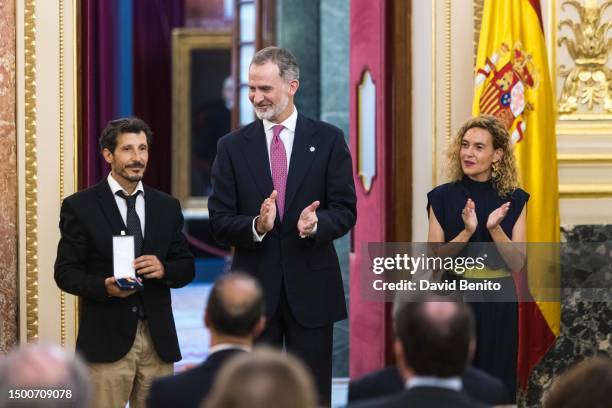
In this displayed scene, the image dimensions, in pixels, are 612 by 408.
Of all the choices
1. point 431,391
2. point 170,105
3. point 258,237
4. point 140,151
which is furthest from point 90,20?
→ point 170,105

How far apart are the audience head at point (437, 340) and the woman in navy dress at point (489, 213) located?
2.26 meters

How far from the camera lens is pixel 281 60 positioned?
466cm

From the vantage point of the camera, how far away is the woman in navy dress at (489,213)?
193 inches

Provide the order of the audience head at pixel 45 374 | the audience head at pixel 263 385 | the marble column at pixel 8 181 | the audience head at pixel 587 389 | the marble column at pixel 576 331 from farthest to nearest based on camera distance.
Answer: the marble column at pixel 576 331, the marble column at pixel 8 181, the audience head at pixel 587 389, the audience head at pixel 45 374, the audience head at pixel 263 385

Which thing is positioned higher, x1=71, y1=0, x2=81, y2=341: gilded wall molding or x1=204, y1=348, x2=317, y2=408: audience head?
x1=71, y1=0, x2=81, y2=341: gilded wall molding

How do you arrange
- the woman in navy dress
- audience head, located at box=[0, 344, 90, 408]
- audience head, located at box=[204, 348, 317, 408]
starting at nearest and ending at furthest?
audience head, located at box=[204, 348, 317, 408]
audience head, located at box=[0, 344, 90, 408]
the woman in navy dress

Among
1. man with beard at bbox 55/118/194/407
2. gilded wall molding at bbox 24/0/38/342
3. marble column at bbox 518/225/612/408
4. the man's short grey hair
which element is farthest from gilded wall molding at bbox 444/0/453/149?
gilded wall molding at bbox 24/0/38/342

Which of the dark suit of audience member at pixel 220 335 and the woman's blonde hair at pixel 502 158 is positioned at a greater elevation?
the woman's blonde hair at pixel 502 158

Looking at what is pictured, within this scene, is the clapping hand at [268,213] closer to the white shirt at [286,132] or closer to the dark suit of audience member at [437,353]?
the white shirt at [286,132]

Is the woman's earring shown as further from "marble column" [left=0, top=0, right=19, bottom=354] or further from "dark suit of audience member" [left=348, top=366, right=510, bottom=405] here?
"marble column" [left=0, top=0, right=19, bottom=354]

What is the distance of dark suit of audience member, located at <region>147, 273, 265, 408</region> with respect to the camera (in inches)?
115

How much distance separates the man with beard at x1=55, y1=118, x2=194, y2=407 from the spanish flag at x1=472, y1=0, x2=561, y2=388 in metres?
1.91

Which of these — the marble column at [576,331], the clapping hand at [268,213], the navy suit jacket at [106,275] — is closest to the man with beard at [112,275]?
the navy suit jacket at [106,275]

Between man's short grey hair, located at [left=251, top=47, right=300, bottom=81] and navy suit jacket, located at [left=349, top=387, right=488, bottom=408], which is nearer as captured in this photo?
navy suit jacket, located at [left=349, top=387, right=488, bottom=408]
